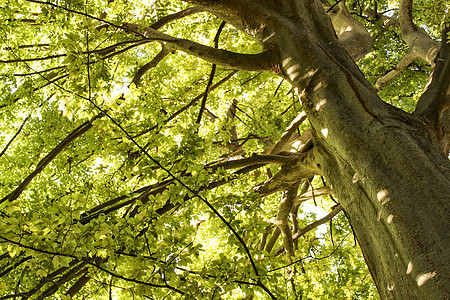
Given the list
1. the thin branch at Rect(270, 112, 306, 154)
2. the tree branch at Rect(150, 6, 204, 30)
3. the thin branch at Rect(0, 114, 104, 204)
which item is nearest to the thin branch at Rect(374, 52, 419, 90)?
the thin branch at Rect(270, 112, 306, 154)

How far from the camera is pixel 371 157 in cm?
200

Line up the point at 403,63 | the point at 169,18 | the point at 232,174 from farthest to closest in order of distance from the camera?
A: the point at 403,63, the point at 169,18, the point at 232,174

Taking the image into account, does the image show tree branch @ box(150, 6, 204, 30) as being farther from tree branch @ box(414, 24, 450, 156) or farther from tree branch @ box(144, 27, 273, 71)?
tree branch @ box(414, 24, 450, 156)

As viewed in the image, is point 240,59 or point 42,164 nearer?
point 240,59

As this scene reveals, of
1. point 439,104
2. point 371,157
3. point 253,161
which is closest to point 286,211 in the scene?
point 253,161

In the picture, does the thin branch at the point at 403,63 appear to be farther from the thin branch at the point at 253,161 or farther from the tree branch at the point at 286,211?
the thin branch at the point at 253,161

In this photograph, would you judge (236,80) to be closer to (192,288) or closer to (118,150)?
(118,150)

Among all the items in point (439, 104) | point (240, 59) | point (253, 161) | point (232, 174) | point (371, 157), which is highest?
point (240, 59)

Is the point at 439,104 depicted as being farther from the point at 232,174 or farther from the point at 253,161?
the point at 232,174

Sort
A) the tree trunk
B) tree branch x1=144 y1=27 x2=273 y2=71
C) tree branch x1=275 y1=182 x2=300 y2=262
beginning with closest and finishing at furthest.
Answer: the tree trunk → tree branch x1=144 y1=27 x2=273 y2=71 → tree branch x1=275 y1=182 x2=300 y2=262

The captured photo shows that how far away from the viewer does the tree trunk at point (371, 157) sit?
1.63 metres

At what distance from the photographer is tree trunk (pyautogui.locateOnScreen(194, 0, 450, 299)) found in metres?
1.63

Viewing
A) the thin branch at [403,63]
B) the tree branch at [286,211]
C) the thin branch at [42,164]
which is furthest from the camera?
the thin branch at [403,63]

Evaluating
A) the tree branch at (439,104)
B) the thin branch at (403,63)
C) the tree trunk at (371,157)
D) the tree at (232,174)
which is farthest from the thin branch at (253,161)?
the thin branch at (403,63)
